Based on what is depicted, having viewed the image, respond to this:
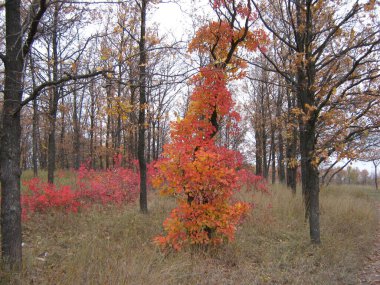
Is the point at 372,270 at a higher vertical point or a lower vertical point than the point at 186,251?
lower

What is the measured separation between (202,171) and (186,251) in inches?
70.8

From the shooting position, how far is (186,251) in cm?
616

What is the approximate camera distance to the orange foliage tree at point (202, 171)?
5.91 metres

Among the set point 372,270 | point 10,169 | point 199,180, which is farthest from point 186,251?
point 372,270

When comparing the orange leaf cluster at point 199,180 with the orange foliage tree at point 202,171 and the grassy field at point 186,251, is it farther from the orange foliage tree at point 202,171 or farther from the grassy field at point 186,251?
the grassy field at point 186,251

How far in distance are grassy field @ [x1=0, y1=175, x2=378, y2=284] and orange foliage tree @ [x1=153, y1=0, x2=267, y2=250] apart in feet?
1.61

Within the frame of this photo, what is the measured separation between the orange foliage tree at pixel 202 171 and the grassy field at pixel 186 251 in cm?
49

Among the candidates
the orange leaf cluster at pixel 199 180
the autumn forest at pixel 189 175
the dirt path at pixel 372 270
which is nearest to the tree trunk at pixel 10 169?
the autumn forest at pixel 189 175

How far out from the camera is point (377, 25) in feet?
22.5

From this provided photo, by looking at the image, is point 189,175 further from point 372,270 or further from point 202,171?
point 372,270

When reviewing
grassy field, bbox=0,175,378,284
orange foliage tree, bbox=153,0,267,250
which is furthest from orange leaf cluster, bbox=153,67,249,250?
grassy field, bbox=0,175,378,284

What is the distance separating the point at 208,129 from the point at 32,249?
14.9 ft

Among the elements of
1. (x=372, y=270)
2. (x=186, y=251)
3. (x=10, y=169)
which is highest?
(x=10, y=169)

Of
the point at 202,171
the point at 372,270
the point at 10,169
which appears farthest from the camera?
the point at 372,270
